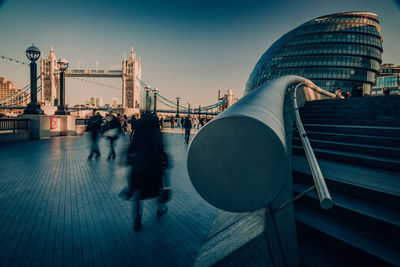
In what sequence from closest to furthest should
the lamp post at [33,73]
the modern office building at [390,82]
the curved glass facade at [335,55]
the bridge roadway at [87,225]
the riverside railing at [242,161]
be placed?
the riverside railing at [242,161] < the bridge roadway at [87,225] < the lamp post at [33,73] < the curved glass facade at [335,55] < the modern office building at [390,82]

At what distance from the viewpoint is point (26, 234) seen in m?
2.70

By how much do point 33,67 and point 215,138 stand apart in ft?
54.2

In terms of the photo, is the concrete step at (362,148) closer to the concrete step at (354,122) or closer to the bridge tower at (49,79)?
the concrete step at (354,122)

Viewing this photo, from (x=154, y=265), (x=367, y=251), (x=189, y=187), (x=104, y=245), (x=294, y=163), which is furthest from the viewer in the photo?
(x=189, y=187)

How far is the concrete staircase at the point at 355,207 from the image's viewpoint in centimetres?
170

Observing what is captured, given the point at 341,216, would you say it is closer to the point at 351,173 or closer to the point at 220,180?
the point at 351,173

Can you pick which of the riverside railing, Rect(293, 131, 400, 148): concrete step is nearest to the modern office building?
Rect(293, 131, 400, 148): concrete step

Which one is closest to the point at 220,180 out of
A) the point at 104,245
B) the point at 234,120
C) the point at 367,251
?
the point at 234,120

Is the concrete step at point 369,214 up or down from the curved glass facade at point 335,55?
down

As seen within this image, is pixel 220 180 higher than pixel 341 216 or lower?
higher

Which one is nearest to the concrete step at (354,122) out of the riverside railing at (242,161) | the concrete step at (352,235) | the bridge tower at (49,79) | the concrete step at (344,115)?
the concrete step at (344,115)

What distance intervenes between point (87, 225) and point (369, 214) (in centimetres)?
345

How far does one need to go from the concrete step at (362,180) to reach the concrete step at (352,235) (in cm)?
41

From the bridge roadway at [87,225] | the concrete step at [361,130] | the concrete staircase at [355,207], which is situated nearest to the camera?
the concrete staircase at [355,207]
